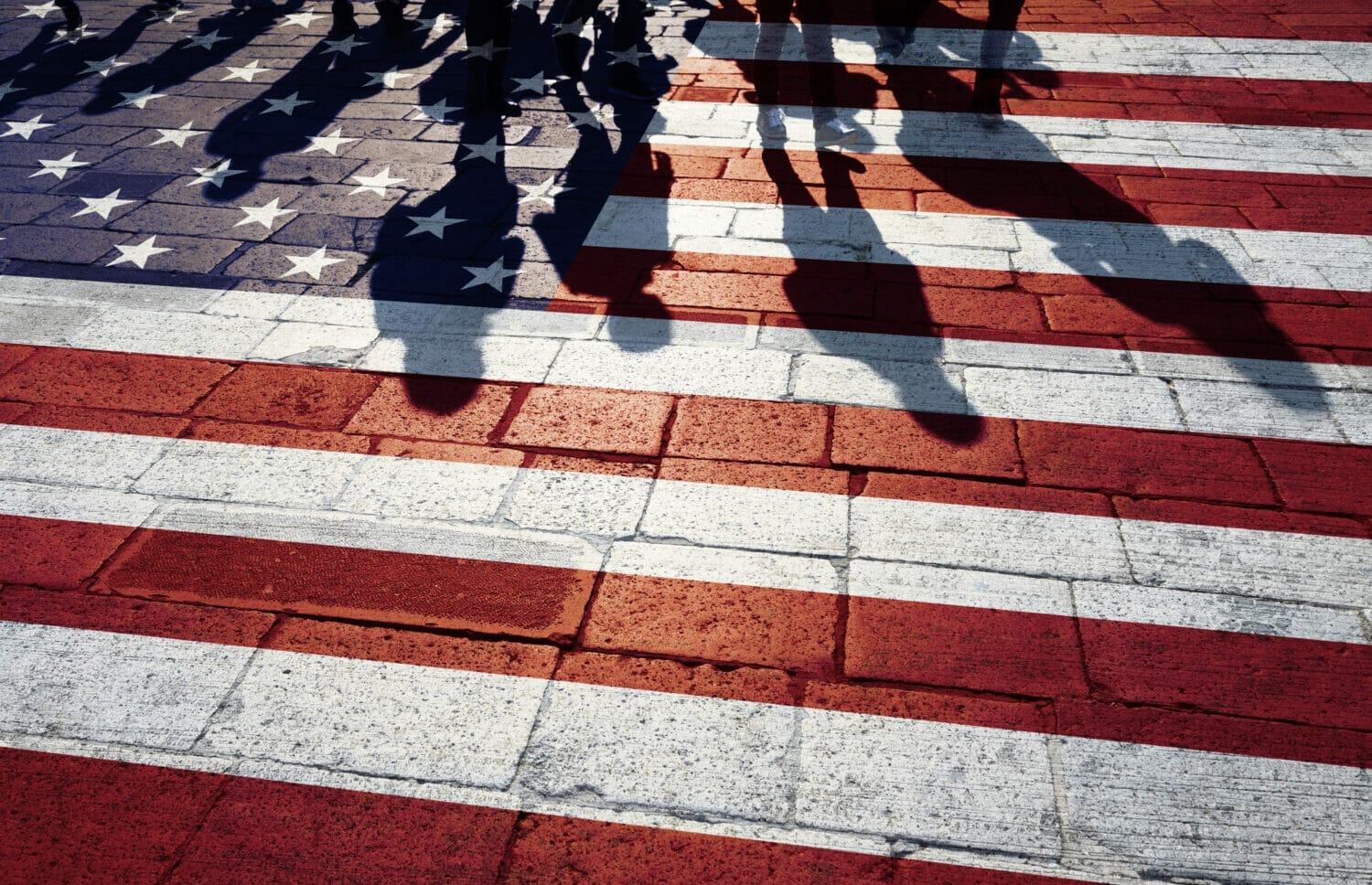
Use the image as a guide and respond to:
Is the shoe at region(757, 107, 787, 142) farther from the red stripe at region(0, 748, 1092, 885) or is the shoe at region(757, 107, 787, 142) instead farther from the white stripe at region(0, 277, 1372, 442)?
the red stripe at region(0, 748, 1092, 885)

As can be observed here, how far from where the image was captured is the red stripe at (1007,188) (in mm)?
4984

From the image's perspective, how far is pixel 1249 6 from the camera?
7719 mm

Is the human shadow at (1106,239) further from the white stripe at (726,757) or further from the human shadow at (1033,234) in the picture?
the white stripe at (726,757)

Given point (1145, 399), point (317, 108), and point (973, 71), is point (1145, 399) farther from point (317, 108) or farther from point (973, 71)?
point (317, 108)

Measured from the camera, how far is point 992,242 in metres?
4.83

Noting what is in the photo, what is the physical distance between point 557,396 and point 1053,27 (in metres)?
6.22

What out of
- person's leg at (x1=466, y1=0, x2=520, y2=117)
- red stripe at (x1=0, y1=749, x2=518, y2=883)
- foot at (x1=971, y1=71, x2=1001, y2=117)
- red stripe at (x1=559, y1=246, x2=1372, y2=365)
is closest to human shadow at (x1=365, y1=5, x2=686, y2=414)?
person's leg at (x1=466, y1=0, x2=520, y2=117)

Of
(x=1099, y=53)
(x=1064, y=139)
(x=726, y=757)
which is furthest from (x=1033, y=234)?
(x=726, y=757)

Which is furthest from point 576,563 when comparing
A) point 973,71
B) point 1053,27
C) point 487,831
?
point 1053,27

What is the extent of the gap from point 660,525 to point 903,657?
975mm

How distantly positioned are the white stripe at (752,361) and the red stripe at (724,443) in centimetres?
10

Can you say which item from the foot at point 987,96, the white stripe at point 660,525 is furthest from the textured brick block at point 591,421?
the foot at point 987,96

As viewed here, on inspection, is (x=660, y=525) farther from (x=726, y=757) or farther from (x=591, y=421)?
(x=726, y=757)
